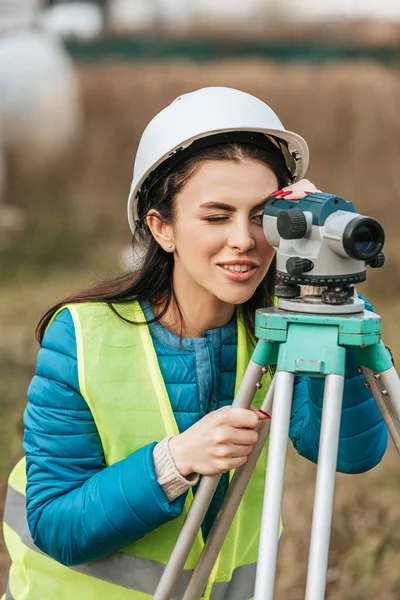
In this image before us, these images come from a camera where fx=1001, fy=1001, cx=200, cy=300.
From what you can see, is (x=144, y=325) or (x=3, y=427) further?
(x=3, y=427)

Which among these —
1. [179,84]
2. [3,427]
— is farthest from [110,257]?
[3,427]

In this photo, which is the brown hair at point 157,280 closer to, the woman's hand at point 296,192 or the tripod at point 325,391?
the woman's hand at point 296,192

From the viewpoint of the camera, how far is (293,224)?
182 centimetres

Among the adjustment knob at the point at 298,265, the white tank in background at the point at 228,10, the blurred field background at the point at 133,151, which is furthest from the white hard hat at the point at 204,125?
the white tank in background at the point at 228,10

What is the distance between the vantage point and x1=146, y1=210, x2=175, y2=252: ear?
7.57 feet

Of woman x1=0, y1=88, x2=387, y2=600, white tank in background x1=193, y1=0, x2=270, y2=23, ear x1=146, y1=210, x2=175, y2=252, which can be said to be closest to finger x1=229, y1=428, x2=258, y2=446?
woman x1=0, y1=88, x2=387, y2=600

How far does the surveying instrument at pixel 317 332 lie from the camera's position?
1.77 meters

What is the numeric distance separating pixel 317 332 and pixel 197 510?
0.44 meters

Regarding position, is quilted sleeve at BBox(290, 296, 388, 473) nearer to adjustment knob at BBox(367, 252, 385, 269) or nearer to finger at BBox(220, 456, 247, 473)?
adjustment knob at BBox(367, 252, 385, 269)

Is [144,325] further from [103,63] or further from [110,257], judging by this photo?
[103,63]

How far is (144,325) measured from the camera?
2.34m

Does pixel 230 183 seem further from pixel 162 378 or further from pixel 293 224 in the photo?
pixel 162 378

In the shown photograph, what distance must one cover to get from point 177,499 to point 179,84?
9.76m

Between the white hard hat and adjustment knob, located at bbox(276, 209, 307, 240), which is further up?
the white hard hat
